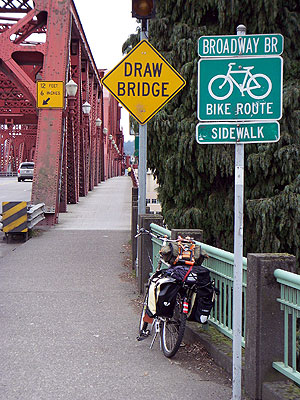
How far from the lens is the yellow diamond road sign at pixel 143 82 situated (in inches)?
328

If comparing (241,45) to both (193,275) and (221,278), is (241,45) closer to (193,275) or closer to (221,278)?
(193,275)

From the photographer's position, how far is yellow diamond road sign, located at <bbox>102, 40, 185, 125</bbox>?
27.3 feet

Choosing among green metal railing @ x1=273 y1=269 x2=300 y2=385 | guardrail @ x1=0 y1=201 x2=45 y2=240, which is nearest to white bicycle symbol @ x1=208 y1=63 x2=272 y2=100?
green metal railing @ x1=273 y1=269 x2=300 y2=385

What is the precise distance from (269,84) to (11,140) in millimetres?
84822

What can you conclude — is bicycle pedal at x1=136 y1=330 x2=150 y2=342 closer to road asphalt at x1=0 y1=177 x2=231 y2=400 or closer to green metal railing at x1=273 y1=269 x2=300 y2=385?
road asphalt at x1=0 y1=177 x2=231 y2=400

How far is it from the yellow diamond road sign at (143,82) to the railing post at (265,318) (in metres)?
4.40

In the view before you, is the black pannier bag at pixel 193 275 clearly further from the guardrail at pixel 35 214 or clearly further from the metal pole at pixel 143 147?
the guardrail at pixel 35 214

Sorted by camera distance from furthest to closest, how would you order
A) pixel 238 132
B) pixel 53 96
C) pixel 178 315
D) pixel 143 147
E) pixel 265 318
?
pixel 53 96 < pixel 143 147 < pixel 178 315 < pixel 265 318 < pixel 238 132

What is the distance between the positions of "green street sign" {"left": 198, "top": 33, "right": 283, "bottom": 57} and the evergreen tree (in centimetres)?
563

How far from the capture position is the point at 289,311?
432 cm

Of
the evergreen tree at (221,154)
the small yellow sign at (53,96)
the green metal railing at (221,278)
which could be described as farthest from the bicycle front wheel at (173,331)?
the small yellow sign at (53,96)

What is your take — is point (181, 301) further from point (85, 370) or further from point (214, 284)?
point (85, 370)

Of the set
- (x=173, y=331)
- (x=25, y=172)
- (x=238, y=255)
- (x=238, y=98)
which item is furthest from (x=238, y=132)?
(x=25, y=172)

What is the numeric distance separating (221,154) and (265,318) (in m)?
6.31
